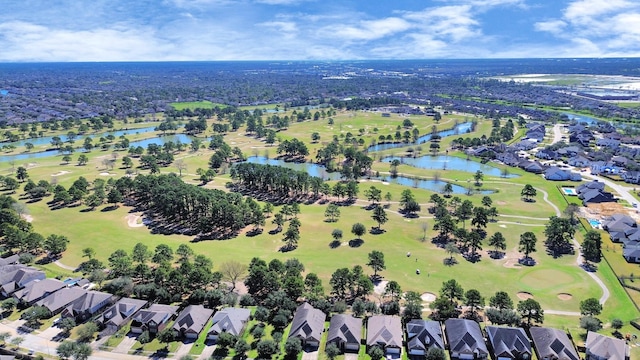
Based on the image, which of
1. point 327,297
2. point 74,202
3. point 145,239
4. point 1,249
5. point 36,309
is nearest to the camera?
point 36,309

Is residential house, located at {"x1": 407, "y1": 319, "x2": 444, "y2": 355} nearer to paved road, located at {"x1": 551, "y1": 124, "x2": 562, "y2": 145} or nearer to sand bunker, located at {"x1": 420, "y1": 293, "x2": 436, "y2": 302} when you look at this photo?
sand bunker, located at {"x1": 420, "y1": 293, "x2": 436, "y2": 302}

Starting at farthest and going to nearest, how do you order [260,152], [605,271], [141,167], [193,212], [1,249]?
[260,152] < [141,167] < [193,212] < [1,249] < [605,271]

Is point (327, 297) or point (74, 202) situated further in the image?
point (74, 202)

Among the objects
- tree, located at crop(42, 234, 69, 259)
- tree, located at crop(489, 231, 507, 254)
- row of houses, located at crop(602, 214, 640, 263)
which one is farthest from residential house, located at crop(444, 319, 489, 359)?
tree, located at crop(42, 234, 69, 259)

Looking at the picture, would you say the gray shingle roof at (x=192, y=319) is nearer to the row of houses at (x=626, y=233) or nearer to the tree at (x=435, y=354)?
the tree at (x=435, y=354)

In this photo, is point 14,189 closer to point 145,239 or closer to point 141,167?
point 141,167

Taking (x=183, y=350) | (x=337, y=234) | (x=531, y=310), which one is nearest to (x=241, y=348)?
(x=183, y=350)

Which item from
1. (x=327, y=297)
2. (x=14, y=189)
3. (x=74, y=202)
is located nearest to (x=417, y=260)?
(x=327, y=297)
